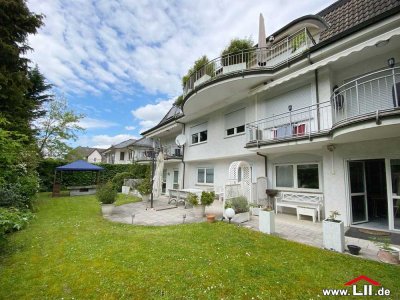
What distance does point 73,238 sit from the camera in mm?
7457

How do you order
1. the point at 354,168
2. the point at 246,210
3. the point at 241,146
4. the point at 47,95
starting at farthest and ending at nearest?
the point at 47,95 < the point at 241,146 < the point at 246,210 < the point at 354,168

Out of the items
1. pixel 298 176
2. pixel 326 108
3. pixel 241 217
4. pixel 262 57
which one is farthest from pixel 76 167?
pixel 326 108

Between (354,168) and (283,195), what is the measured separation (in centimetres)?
368

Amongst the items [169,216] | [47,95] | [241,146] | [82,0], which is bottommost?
[169,216]

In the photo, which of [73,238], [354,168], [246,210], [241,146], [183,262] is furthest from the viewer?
[241,146]

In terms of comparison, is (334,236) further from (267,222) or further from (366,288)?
(267,222)

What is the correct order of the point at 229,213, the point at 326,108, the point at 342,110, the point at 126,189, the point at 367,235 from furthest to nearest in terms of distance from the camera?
the point at 126,189 → the point at 326,108 → the point at 229,213 → the point at 342,110 → the point at 367,235

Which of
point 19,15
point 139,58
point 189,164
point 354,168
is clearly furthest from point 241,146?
point 19,15

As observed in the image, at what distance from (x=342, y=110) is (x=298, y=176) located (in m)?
4.08

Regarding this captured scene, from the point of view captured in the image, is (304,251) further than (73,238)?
No

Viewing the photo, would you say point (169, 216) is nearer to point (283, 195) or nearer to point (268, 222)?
point (268, 222)

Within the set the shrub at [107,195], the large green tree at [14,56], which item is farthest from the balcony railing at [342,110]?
the large green tree at [14,56]

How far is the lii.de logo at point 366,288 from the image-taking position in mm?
4113

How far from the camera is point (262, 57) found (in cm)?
1298
